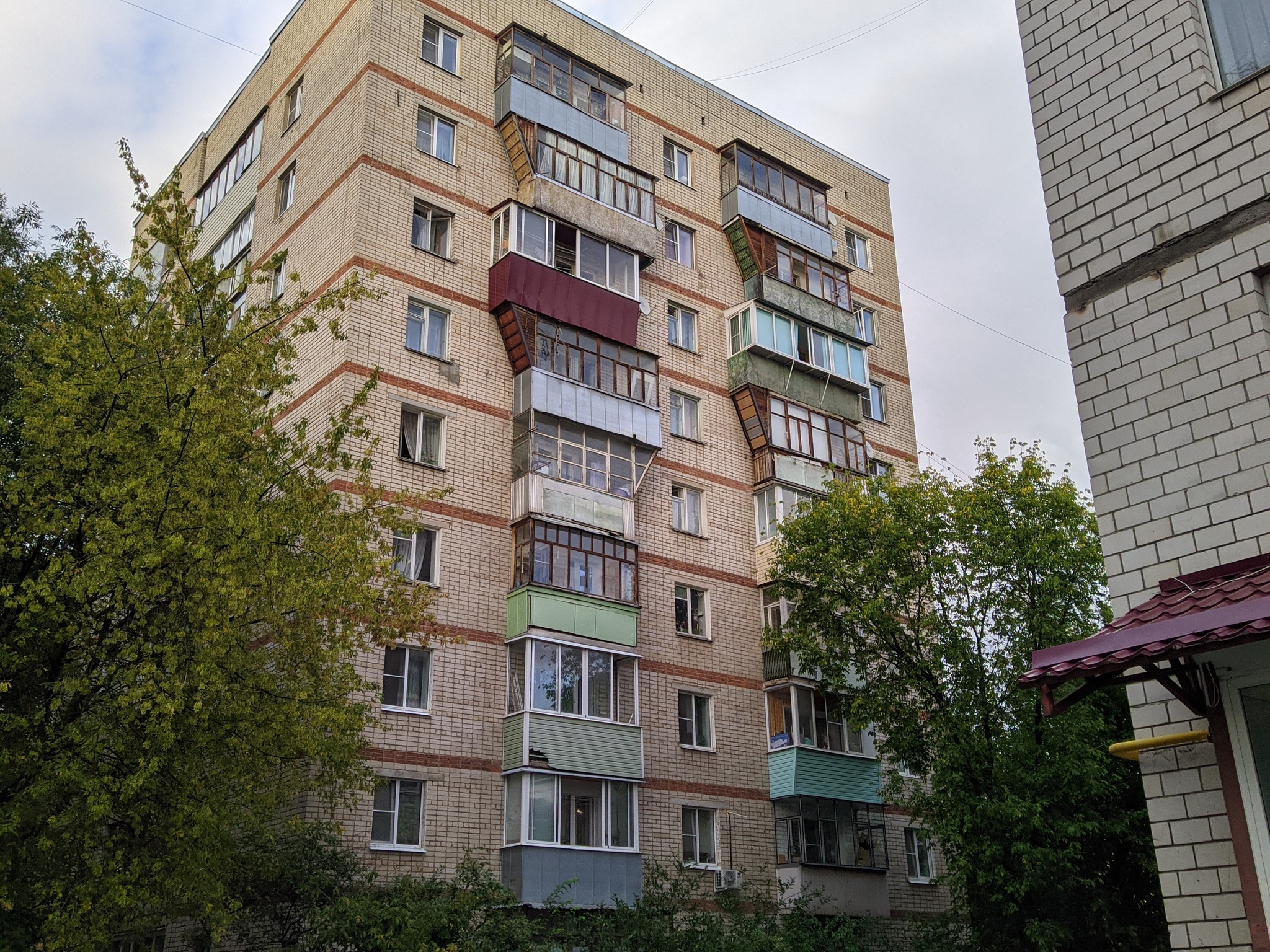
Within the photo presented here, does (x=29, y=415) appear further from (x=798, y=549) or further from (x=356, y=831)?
(x=798, y=549)

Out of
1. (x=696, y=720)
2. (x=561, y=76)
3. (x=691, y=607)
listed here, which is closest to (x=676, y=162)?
(x=561, y=76)

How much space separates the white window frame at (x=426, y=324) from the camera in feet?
83.8

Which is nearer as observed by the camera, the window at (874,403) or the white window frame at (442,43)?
the white window frame at (442,43)

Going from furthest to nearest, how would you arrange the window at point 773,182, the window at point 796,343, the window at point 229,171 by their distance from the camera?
the window at point 773,182
the window at point 229,171
the window at point 796,343

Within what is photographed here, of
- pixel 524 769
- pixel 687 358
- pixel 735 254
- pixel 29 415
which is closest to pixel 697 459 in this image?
pixel 687 358

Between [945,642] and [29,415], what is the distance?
17.0 meters

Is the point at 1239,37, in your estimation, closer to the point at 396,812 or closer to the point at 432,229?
the point at 396,812

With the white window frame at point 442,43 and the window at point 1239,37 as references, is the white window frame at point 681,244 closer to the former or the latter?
the white window frame at point 442,43

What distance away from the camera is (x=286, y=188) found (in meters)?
29.7

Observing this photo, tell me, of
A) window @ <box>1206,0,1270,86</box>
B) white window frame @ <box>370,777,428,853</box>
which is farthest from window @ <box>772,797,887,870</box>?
window @ <box>1206,0,1270,86</box>

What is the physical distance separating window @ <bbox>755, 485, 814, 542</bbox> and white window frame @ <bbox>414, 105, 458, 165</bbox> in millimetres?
11233

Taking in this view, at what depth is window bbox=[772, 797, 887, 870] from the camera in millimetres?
26953

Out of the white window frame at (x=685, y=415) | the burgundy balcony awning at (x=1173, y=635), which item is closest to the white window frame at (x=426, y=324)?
the white window frame at (x=685, y=415)

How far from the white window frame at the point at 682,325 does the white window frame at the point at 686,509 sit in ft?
12.6
